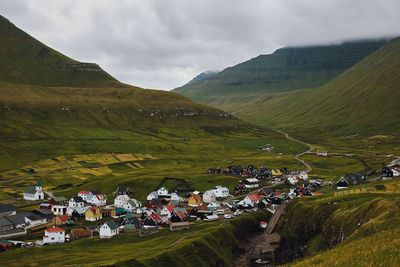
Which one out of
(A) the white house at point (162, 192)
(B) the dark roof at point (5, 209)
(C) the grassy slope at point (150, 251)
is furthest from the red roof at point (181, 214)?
(B) the dark roof at point (5, 209)

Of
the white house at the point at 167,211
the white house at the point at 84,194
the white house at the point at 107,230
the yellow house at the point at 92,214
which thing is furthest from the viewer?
the white house at the point at 84,194

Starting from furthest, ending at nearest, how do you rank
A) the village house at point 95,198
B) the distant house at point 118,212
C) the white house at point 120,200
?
1. the village house at point 95,198
2. the white house at point 120,200
3. the distant house at point 118,212

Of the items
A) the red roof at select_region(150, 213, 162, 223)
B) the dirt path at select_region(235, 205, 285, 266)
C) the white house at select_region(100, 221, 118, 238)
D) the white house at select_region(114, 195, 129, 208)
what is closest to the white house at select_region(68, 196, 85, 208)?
the white house at select_region(114, 195, 129, 208)

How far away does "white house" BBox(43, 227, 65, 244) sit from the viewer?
92300 millimetres

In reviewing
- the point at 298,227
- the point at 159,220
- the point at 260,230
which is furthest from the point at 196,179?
the point at 298,227

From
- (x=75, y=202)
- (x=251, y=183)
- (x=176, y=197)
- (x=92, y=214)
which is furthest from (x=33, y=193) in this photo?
(x=251, y=183)

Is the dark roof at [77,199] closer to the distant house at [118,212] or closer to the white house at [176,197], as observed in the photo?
the distant house at [118,212]

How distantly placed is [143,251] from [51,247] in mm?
29195

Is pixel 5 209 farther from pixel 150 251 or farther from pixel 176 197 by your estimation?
pixel 150 251

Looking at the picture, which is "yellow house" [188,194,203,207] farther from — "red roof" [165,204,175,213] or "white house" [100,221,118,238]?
"white house" [100,221,118,238]

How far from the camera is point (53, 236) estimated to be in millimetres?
93125

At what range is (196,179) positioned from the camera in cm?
16288

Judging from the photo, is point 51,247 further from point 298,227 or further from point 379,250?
point 379,250

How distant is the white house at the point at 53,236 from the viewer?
92.3m
